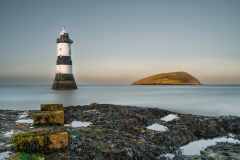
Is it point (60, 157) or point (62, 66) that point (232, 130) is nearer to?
point (60, 157)

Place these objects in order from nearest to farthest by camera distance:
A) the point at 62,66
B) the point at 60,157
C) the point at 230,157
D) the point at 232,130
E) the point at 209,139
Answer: the point at 60,157, the point at 230,157, the point at 209,139, the point at 232,130, the point at 62,66

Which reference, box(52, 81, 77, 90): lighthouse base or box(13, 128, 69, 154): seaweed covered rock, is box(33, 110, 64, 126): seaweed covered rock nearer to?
box(13, 128, 69, 154): seaweed covered rock

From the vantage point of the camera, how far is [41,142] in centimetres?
613

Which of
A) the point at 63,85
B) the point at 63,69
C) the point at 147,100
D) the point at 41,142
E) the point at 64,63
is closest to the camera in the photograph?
the point at 41,142

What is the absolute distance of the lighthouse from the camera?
156 feet

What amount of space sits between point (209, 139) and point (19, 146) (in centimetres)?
909

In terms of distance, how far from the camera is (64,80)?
48875 millimetres

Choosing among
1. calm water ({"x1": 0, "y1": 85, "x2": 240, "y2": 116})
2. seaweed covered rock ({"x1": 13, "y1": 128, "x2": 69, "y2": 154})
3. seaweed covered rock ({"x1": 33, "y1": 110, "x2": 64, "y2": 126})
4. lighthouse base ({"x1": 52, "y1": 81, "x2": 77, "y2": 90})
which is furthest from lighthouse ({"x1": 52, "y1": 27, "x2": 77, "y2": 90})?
seaweed covered rock ({"x1": 13, "y1": 128, "x2": 69, "y2": 154})

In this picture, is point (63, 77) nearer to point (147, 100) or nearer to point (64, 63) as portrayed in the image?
point (64, 63)

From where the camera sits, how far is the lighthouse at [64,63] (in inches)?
1875

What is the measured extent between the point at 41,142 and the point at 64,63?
43.1 meters

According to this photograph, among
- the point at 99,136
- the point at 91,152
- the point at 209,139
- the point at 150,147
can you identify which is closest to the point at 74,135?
the point at 99,136

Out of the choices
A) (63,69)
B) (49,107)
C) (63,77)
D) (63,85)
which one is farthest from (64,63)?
(49,107)

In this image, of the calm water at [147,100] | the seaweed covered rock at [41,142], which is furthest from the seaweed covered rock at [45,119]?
the calm water at [147,100]
